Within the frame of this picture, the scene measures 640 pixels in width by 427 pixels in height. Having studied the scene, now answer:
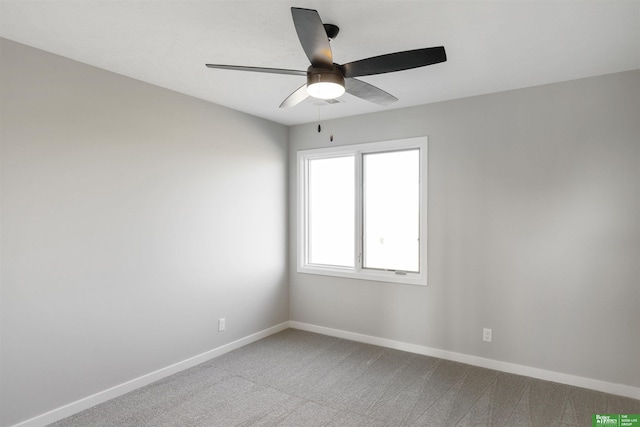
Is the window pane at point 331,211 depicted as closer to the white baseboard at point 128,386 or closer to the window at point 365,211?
the window at point 365,211

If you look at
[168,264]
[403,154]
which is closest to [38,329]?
[168,264]

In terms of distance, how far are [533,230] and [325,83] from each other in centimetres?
239

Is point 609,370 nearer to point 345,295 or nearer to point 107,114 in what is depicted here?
point 345,295

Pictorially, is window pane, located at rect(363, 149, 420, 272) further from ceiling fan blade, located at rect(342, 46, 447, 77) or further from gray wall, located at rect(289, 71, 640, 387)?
ceiling fan blade, located at rect(342, 46, 447, 77)

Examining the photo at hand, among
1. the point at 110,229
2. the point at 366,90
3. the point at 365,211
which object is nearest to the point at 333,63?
the point at 366,90

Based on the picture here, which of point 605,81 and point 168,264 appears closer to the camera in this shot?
point 605,81

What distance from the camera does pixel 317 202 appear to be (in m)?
4.72

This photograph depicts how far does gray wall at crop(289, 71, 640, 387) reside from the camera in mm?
2957

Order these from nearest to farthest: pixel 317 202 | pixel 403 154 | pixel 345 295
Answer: pixel 403 154 → pixel 345 295 → pixel 317 202

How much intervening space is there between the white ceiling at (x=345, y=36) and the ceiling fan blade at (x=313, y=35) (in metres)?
0.28

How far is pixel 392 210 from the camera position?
4.14 meters

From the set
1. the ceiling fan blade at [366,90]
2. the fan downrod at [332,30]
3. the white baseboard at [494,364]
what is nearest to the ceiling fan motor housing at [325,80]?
the ceiling fan blade at [366,90]

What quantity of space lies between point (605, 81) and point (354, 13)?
2.32 metres

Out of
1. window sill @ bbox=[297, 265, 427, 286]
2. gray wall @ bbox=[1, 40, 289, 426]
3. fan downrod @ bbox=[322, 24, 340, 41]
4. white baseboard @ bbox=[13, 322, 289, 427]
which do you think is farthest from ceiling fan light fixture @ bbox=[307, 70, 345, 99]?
white baseboard @ bbox=[13, 322, 289, 427]
